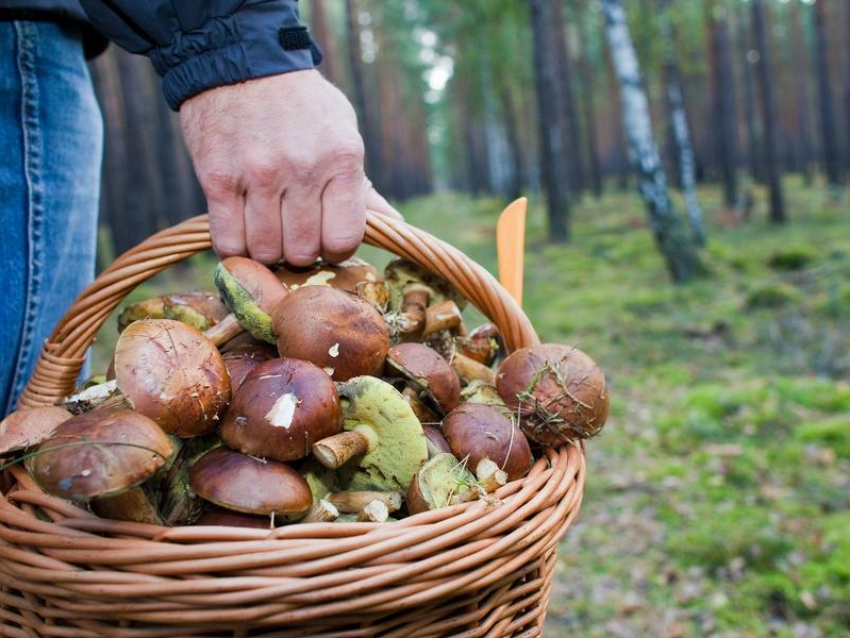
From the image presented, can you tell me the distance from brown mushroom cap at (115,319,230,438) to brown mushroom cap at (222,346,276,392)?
102 millimetres

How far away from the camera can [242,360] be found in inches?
62.6

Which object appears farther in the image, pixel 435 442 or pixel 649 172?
pixel 649 172

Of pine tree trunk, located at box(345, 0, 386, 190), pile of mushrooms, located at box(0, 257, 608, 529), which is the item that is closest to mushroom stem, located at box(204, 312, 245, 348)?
pile of mushrooms, located at box(0, 257, 608, 529)

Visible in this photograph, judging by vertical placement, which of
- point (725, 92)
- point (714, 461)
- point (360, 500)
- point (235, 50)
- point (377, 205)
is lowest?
point (714, 461)

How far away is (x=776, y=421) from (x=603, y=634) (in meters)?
2.47

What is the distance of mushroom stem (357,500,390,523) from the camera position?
132 centimetres

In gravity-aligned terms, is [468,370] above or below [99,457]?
below

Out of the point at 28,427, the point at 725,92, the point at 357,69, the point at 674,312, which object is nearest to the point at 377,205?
the point at 28,427

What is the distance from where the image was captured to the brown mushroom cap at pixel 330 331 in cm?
152

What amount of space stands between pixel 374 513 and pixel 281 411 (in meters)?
0.25

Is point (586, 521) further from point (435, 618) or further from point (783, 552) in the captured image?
point (435, 618)

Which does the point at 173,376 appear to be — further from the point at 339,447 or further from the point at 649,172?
the point at 649,172

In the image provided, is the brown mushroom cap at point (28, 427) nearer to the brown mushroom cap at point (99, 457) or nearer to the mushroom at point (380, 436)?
the brown mushroom cap at point (99, 457)

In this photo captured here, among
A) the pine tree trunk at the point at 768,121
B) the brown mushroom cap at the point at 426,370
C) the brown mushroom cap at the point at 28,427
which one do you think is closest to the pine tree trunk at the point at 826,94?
the pine tree trunk at the point at 768,121
